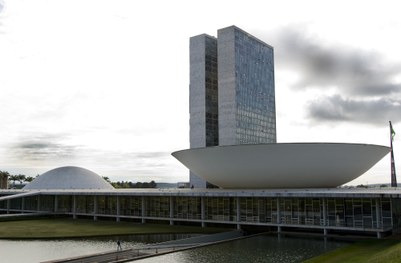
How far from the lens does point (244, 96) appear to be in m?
81.2

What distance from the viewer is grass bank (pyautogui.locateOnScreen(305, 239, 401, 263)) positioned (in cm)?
1951

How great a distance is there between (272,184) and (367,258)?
59.7 feet

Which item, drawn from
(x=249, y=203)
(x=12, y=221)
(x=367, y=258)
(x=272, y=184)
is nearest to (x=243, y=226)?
(x=249, y=203)

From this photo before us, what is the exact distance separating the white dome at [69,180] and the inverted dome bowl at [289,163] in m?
35.9

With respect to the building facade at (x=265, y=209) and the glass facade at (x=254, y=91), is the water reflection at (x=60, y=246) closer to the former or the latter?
the building facade at (x=265, y=209)

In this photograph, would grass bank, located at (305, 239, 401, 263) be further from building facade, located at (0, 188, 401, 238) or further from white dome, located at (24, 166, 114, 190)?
white dome, located at (24, 166, 114, 190)

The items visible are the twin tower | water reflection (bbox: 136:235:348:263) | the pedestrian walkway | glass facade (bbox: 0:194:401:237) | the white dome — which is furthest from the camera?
the twin tower

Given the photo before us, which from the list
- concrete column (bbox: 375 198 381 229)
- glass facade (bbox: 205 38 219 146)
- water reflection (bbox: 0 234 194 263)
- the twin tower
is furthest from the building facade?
glass facade (bbox: 205 38 219 146)

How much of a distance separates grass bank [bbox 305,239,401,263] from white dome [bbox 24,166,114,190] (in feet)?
174

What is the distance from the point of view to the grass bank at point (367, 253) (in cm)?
1951

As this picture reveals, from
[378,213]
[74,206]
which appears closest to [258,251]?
[378,213]

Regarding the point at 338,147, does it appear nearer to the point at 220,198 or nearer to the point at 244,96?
the point at 220,198

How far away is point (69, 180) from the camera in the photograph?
71.9 metres

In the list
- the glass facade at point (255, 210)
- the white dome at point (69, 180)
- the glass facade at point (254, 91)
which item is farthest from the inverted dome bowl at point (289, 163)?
the glass facade at point (254, 91)
